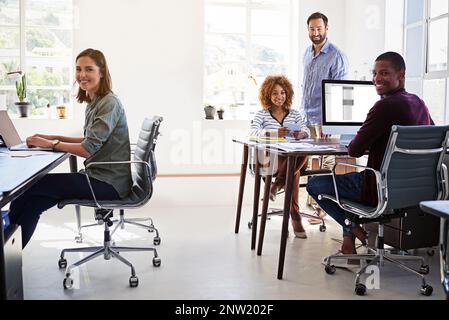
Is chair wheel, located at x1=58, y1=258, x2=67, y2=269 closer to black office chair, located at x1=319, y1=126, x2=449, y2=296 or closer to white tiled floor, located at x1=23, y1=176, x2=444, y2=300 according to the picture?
white tiled floor, located at x1=23, y1=176, x2=444, y2=300

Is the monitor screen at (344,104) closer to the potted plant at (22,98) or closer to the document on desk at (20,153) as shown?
the document on desk at (20,153)

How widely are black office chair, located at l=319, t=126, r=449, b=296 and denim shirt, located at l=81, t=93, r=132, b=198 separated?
→ 1235mm

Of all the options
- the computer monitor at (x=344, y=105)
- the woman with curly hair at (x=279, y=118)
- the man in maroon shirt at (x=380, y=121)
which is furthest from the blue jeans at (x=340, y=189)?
the woman with curly hair at (x=279, y=118)

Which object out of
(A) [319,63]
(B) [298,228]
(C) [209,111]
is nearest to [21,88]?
(C) [209,111]

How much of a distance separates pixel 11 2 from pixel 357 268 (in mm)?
4493

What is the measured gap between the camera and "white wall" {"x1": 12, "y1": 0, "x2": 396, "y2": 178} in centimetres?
546

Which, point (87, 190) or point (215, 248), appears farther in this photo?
point (215, 248)

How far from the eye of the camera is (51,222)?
4574mm

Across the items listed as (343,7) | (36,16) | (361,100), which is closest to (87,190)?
(361,100)

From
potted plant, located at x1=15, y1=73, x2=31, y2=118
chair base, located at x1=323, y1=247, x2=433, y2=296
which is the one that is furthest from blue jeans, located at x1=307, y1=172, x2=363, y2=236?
potted plant, located at x1=15, y1=73, x2=31, y2=118

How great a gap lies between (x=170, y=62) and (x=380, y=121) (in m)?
3.35

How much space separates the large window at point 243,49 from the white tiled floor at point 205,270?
226cm

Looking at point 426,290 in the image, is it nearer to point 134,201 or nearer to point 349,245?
point 349,245
